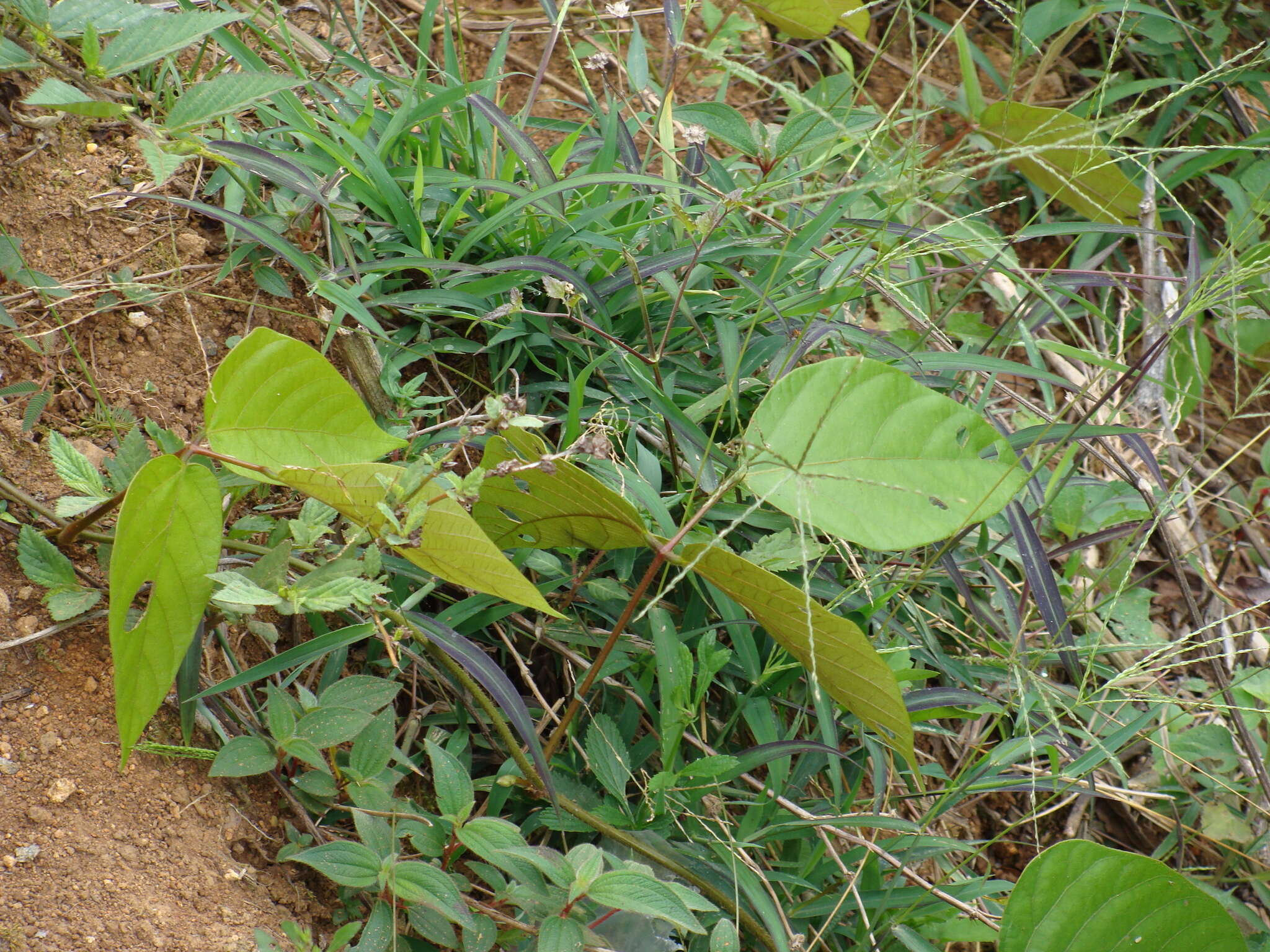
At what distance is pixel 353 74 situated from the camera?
1704 millimetres

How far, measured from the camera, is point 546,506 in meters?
1.03

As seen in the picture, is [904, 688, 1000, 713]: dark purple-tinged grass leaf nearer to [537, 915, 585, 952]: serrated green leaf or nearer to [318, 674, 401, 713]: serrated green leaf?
[537, 915, 585, 952]: serrated green leaf

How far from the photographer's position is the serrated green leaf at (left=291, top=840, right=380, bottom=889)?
930mm

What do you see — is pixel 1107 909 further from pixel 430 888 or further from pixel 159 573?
pixel 159 573

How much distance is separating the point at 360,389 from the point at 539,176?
402mm

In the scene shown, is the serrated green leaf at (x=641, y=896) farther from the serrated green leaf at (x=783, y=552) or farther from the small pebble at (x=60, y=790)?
the small pebble at (x=60, y=790)

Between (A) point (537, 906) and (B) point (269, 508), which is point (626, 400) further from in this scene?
(A) point (537, 906)

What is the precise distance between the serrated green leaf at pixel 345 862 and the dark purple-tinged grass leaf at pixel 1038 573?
3.02 feet

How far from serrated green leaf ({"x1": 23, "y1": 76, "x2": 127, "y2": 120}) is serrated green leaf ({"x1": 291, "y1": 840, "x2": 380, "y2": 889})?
31.3 inches

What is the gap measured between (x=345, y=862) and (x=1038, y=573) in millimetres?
988

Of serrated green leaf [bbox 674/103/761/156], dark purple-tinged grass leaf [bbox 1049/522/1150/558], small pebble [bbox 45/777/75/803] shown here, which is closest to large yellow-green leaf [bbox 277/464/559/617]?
small pebble [bbox 45/777/75/803]

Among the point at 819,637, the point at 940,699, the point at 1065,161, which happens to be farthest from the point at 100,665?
the point at 1065,161

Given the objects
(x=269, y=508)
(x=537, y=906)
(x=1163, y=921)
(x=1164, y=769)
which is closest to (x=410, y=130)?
(x=269, y=508)

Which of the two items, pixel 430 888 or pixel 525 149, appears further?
pixel 525 149
